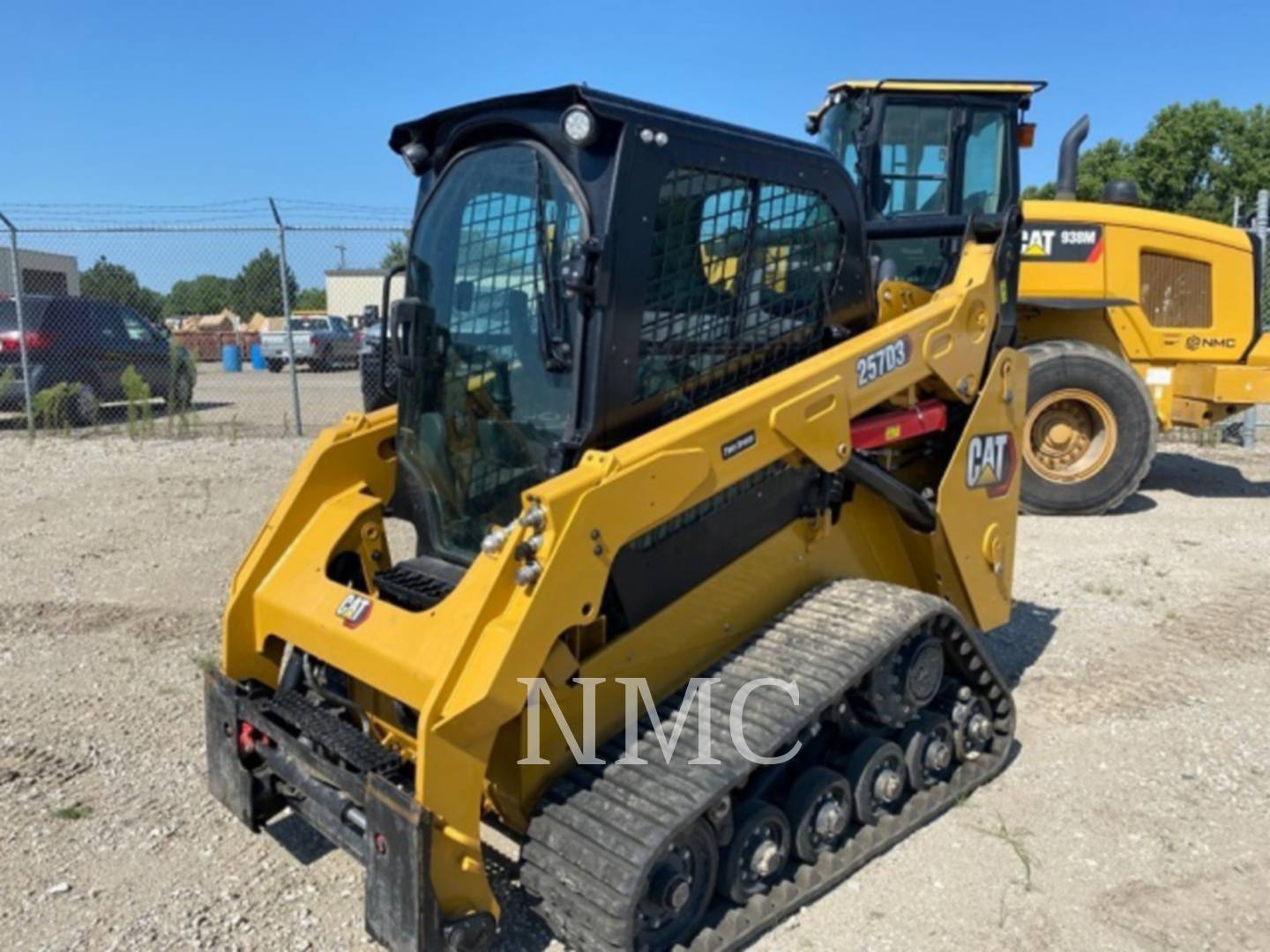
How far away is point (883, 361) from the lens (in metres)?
3.46

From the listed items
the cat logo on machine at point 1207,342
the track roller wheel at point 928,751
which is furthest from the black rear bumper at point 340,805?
the cat logo on machine at point 1207,342

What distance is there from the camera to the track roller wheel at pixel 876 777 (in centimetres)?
331

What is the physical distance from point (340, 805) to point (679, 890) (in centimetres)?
94

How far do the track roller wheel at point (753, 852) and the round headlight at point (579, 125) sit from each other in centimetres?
191

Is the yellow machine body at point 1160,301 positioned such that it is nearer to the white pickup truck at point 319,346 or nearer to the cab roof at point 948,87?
the cab roof at point 948,87

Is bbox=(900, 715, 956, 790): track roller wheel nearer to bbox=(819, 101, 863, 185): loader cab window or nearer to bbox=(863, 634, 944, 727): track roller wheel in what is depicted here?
bbox=(863, 634, 944, 727): track roller wheel

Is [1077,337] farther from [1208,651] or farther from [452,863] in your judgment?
[452,863]

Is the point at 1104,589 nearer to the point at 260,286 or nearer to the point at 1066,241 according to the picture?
the point at 1066,241

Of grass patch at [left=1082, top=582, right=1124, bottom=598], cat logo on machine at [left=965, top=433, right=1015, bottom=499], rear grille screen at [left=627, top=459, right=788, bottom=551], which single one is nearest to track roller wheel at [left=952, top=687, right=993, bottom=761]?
cat logo on machine at [left=965, top=433, right=1015, bottom=499]

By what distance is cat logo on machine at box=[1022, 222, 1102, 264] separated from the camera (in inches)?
336

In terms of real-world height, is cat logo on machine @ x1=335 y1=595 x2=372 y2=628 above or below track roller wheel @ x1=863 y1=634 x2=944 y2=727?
above

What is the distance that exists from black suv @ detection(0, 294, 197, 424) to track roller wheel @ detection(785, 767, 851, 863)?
9.64 metres

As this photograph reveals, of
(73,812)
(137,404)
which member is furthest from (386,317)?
(137,404)

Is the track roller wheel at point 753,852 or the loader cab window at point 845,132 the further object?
the loader cab window at point 845,132
